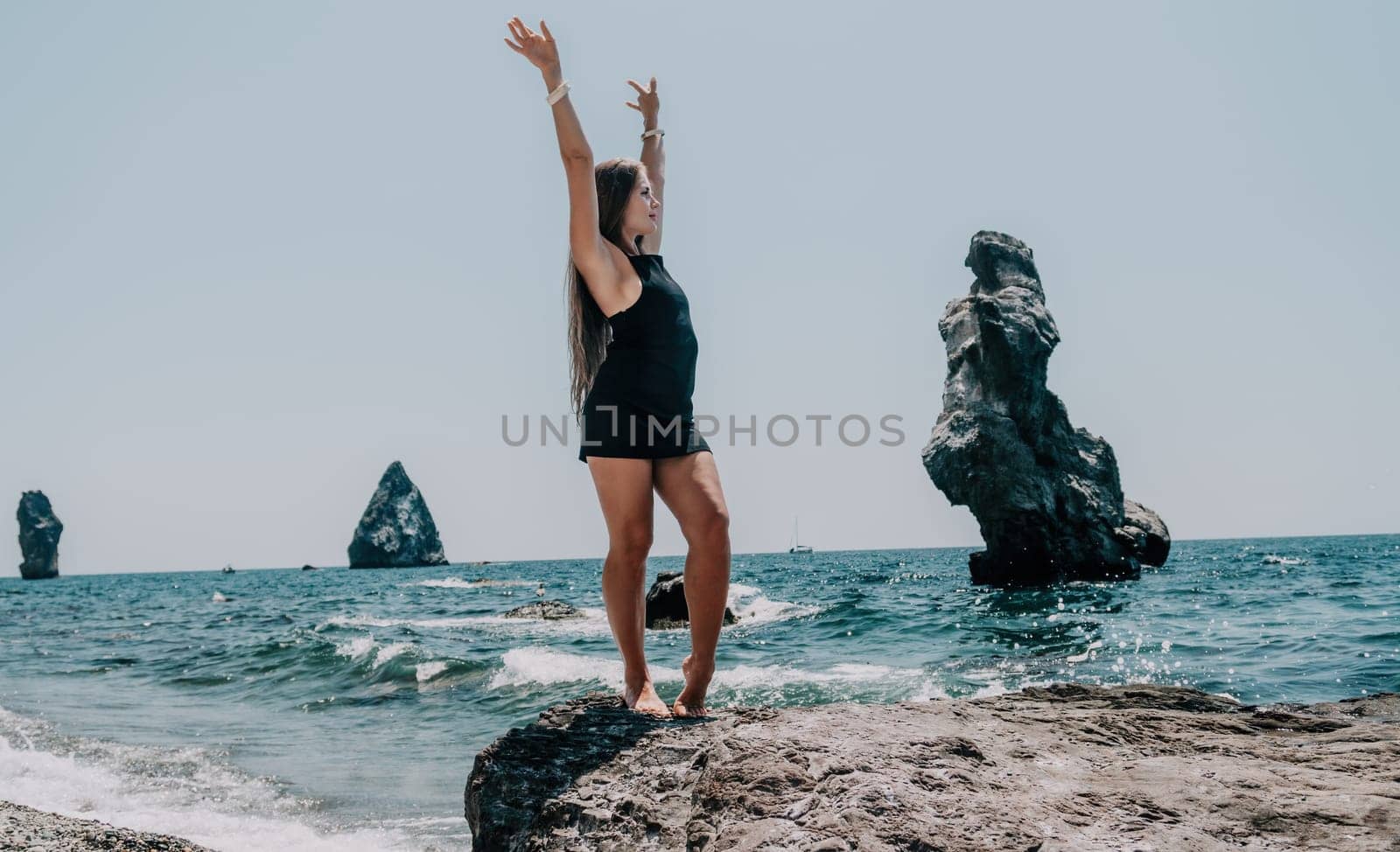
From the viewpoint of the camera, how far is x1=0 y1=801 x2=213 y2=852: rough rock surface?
4.05m

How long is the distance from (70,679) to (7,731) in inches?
212

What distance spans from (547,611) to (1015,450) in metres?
14.8

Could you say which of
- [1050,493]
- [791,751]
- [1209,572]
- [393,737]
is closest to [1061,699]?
[791,751]

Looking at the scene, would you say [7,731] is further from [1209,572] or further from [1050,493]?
→ [1209,572]

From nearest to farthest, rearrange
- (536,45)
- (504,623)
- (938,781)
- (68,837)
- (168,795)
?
1. (938,781)
2. (536,45)
3. (68,837)
4. (168,795)
5. (504,623)

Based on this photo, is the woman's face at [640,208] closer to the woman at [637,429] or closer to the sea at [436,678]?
the woman at [637,429]

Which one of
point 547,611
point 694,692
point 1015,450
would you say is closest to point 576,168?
point 694,692

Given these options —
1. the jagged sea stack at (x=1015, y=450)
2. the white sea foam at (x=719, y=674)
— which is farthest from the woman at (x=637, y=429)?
the jagged sea stack at (x=1015, y=450)

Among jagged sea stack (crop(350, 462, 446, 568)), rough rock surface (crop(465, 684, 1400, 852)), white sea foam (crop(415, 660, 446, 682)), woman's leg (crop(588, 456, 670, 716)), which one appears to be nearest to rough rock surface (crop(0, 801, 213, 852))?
rough rock surface (crop(465, 684, 1400, 852))

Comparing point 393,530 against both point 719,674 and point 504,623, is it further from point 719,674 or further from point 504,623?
point 719,674

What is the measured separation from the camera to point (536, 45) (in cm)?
329

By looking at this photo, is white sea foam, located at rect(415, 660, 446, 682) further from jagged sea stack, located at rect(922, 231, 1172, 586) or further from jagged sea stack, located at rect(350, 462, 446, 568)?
jagged sea stack, located at rect(350, 462, 446, 568)

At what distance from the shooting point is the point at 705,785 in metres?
2.47

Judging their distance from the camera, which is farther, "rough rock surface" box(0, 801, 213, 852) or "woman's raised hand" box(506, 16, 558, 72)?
"rough rock surface" box(0, 801, 213, 852)
